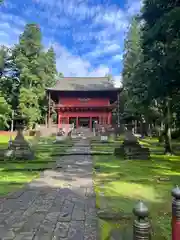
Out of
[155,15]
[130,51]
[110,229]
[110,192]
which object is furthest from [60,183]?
[130,51]

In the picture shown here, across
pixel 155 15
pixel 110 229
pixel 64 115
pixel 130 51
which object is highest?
pixel 130 51

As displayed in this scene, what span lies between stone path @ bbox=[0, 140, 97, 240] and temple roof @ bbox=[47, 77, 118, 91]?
1058 inches

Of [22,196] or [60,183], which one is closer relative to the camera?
[22,196]

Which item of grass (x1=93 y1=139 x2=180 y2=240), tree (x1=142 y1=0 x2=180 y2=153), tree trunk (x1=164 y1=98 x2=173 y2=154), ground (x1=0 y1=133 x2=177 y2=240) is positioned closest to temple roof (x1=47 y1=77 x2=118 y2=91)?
tree trunk (x1=164 y1=98 x2=173 y2=154)

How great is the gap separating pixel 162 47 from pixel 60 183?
7.68 m

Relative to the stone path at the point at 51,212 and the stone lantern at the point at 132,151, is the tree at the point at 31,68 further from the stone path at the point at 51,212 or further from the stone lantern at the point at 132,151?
the stone path at the point at 51,212

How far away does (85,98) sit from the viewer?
3409 centimetres

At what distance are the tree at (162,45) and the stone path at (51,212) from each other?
4956 millimetres

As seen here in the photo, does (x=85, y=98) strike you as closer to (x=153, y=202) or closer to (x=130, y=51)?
(x=130, y=51)

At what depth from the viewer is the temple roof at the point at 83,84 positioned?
110 feet

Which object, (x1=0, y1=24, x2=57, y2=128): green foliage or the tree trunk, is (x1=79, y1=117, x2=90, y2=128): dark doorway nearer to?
(x1=0, y1=24, x2=57, y2=128): green foliage

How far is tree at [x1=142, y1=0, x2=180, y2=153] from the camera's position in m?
7.98

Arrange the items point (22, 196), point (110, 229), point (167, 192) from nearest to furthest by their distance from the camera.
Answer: point (110, 229) < point (22, 196) < point (167, 192)

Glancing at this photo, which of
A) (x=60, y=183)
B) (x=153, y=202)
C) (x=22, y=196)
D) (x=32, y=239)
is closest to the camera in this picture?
(x=32, y=239)
